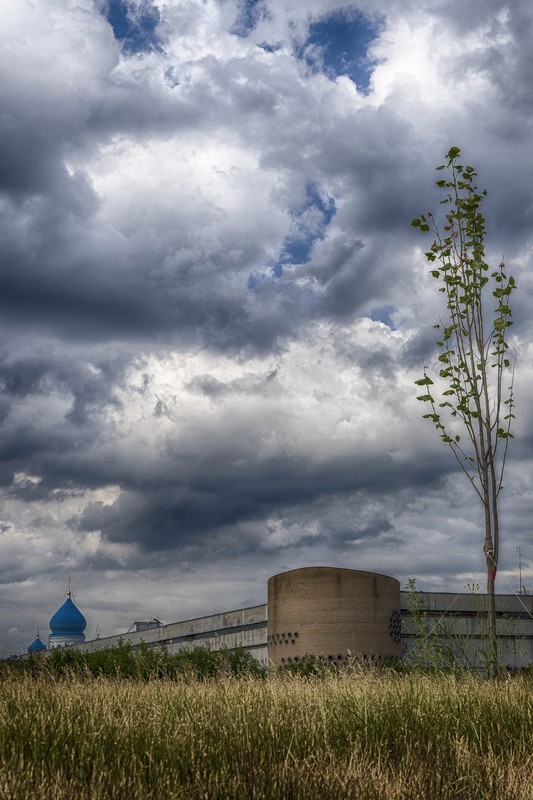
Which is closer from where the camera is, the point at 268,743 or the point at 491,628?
the point at 268,743

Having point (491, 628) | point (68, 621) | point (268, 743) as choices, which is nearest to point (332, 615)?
point (491, 628)

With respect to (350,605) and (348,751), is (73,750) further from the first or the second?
(350,605)

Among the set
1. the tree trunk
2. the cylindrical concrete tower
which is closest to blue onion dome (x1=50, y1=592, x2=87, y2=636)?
the cylindrical concrete tower

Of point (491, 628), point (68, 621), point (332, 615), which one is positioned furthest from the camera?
point (68, 621)

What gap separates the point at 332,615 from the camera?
36844 mm

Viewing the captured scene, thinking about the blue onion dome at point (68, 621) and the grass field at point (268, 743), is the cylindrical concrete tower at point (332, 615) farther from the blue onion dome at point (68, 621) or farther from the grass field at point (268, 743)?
the blue onion dome at point (68, 621)

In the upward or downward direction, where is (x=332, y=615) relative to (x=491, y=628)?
upward

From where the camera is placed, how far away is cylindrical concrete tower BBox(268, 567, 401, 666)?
36.8 meters

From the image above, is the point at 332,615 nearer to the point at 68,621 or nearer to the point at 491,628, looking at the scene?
the point at 491,628

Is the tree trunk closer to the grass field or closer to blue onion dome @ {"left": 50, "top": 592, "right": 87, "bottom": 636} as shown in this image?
the grass field

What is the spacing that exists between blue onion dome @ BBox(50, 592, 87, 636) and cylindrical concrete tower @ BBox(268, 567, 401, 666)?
6975 centimetres

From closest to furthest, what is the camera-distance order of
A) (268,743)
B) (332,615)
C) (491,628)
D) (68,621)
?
(268,743) → (491,628) → (332,615) → (68,621)

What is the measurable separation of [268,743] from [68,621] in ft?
326

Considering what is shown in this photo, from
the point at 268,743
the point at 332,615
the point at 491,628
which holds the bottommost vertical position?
the point at 268,743
